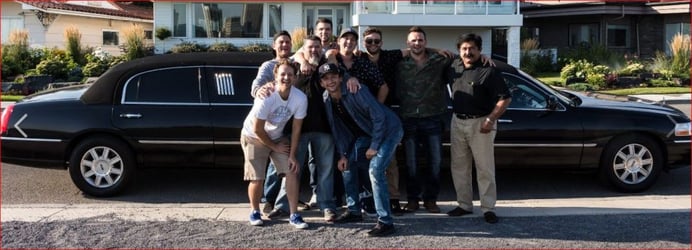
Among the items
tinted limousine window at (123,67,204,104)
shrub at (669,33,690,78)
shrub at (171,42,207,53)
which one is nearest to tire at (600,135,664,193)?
tinted limousine window at (123,67,204,104)

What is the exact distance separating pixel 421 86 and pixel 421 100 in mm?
118

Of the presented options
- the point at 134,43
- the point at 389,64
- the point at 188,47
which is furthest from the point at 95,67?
the point at 389,64

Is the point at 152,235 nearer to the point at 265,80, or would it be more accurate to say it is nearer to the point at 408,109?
the point at 265,80

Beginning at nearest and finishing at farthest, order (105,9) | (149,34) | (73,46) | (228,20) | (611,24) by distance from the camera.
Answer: (73,46) < (228,20) < (611,24) < (105,9) < (149,34)

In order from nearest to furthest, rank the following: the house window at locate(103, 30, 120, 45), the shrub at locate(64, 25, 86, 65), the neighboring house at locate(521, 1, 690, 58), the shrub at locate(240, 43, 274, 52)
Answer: the shrub at locate(64, 25, 86, 65) < the shrub at locate(240, 43, 274, 52) < the neighboring house at locate(521, 1, 690, 58) < the house window at locate(103, 30, 120, 45)

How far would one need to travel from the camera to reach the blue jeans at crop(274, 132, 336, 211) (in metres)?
5.12

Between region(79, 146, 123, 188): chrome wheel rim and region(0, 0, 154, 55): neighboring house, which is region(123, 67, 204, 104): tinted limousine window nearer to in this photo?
region(79, 146, 123, 188): chrome wheel rim

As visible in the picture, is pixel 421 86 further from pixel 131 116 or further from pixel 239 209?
pixel 131 116

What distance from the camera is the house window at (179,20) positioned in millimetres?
26312

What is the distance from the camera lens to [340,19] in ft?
90.2

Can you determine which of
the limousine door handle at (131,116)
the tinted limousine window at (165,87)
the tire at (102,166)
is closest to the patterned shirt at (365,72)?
the tinted limousine window at (165,87)

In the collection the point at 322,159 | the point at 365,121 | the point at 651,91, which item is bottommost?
the point at 322,159

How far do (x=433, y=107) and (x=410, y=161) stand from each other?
0.51 m

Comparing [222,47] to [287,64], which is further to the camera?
[222,47]
